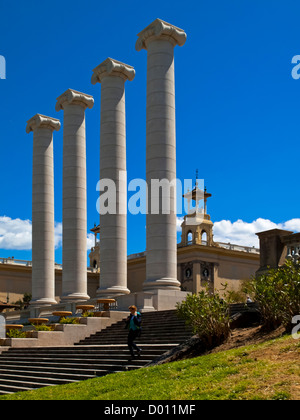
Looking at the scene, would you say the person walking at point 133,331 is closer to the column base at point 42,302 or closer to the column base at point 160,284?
the column base at point 160,284

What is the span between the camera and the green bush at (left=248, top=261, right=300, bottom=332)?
24203mm

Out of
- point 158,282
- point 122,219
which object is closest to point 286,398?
point 158,282

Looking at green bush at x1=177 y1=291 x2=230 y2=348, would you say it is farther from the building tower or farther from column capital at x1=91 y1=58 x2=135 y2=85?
the building tower

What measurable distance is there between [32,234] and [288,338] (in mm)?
44989

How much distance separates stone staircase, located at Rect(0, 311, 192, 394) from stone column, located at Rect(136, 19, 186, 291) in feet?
22.6

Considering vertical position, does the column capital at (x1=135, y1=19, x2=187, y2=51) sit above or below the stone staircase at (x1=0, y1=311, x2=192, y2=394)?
above

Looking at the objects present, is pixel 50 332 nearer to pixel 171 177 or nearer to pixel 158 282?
pixel 158 282

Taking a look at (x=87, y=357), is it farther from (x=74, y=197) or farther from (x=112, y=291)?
(x=74, y=197)

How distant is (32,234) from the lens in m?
63.6

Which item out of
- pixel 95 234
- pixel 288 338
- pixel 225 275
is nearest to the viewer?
pixel 288 338

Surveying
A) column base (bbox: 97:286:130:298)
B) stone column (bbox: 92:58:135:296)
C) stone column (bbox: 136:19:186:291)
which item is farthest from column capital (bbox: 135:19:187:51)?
column base (bbox: 97:286:130:298)

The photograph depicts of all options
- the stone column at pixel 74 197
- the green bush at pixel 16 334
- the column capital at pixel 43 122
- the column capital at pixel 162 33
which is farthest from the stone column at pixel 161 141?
the column capital at pixel 43 122

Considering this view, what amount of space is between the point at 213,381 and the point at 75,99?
4551cm
